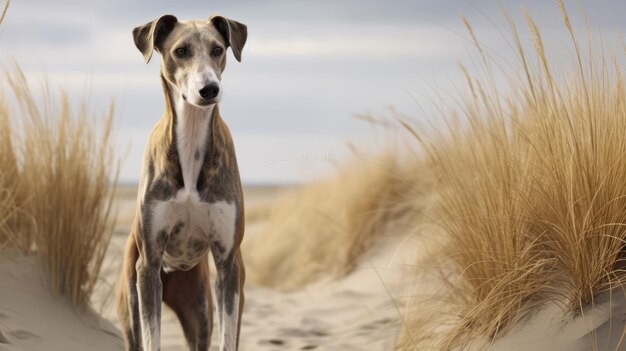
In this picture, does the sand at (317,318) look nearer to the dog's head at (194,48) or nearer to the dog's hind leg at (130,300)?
the dog's hind leg at (130,300)

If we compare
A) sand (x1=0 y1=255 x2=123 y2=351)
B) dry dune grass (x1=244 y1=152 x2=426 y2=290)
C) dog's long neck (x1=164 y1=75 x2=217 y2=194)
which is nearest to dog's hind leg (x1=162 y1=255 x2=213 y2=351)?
dog's long neck (x1=164 y1=75 x2=217 y2=194)

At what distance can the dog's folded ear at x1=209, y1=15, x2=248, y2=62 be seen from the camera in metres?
3.95

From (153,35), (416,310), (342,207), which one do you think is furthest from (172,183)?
(342,207)

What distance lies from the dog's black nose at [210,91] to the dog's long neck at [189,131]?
395 mm

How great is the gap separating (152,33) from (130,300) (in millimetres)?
1421

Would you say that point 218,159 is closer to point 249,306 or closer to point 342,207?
point 249,306

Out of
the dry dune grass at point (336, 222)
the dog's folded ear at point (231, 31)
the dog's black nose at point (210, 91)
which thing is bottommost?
the dry dune grass at point (336, 222)

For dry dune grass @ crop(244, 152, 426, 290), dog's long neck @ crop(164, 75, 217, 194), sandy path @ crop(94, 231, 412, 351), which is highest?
dog's long neck @ crop(164, 75, 217, 194)

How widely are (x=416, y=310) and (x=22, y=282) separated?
8.78 ft

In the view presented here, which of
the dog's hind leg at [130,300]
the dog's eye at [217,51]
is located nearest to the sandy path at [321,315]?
the dog's hind leg at [130,300]

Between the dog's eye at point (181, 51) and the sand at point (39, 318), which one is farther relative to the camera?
the sand at point (39, 318)

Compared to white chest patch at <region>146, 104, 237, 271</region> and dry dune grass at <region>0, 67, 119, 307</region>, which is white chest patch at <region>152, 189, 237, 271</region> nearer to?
white chest patch at <region>146, 104, 237, 271</region>

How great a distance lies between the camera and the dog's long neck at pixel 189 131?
3.87 m

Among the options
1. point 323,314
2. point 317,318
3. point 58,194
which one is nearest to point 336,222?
point 323,314
